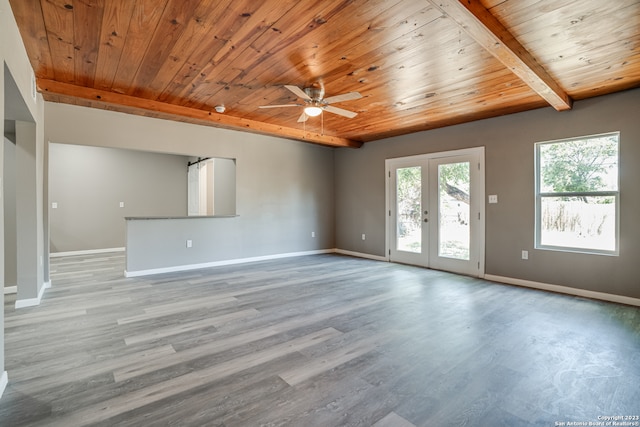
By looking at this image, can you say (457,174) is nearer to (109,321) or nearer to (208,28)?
(208,28)

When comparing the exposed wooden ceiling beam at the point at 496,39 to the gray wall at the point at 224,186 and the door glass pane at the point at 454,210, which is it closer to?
the door glass pane at the point at 454,210

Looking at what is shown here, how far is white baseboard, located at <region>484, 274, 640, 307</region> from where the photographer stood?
3671 mm

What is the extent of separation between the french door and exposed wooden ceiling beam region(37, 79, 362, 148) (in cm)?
166

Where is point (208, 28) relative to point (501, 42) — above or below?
above

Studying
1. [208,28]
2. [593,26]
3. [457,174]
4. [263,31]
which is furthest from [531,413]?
[457,174]

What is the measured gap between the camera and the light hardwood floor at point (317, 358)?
68.8 inches

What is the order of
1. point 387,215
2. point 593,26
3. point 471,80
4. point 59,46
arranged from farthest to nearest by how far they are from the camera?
point 387,215
point 471,80
point 59,46
point 593,26

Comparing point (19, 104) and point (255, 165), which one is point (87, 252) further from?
point (19, 104)

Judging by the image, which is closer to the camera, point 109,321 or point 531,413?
point 531,413

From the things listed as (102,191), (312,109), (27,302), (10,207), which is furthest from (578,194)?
(102,191)

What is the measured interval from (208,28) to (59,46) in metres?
1.40

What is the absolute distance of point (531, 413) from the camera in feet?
5.66

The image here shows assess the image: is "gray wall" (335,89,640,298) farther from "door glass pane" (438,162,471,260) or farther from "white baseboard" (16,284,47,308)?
"white baseboard" (16,284,47,308)

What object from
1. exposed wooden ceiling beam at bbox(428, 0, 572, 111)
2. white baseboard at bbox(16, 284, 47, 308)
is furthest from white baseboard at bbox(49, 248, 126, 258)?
exposed wooden ceiling beam at bbox(428, 0, 572, 111)
